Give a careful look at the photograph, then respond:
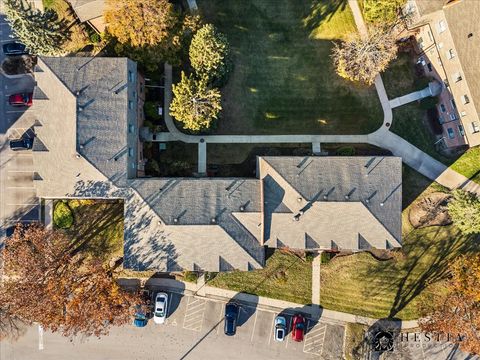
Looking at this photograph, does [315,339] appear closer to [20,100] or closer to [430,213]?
[430,213]

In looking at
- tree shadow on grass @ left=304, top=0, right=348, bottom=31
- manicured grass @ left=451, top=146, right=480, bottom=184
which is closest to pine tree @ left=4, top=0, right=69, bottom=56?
tree shadow on grass @ left=304, top=0, right=348, bottom=31

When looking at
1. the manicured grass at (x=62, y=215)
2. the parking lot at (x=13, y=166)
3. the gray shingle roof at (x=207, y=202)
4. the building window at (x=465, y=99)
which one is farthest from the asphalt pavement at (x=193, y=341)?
the building window at (x=465, y=99)

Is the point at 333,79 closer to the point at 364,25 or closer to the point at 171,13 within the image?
the point at 364,25

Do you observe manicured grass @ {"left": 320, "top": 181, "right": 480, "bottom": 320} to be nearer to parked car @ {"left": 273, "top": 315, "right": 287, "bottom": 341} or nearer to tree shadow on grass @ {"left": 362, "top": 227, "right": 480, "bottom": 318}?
tree shadow on grass @ {"left": 362, "top": 227, "right": 480, "bottom": 318}

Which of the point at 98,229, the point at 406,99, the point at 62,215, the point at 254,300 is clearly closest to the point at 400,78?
the point at 406,99

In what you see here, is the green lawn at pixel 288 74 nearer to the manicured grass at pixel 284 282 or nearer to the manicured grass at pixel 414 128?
the manicured grass at pixel 414 128

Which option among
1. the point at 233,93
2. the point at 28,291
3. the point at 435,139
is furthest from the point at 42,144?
the point at 435,139
